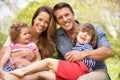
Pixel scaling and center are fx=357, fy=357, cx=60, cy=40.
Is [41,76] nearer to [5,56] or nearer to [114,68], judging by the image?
[5,56]

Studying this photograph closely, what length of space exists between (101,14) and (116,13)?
0.24m

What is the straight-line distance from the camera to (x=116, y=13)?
5293 millimetres

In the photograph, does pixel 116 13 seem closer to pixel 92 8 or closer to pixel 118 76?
pixel 92 8

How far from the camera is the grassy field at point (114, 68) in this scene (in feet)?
16.0

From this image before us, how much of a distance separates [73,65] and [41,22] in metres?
0.55

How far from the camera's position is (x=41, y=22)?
2.95 m

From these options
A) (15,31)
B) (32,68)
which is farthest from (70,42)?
(32,68)

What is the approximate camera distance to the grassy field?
16.0ft

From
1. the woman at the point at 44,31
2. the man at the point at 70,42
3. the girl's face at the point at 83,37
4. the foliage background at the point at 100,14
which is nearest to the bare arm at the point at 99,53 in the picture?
the man at the point at 70,42

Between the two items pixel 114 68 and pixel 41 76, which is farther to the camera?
pixel 114 68

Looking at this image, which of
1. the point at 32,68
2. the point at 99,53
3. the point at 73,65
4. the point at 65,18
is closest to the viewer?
the point at 32,68

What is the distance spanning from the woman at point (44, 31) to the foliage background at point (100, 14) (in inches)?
82.2

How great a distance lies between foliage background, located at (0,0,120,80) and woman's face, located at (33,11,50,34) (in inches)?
84.0

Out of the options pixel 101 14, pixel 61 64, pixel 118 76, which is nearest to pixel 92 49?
pixel 61 64
